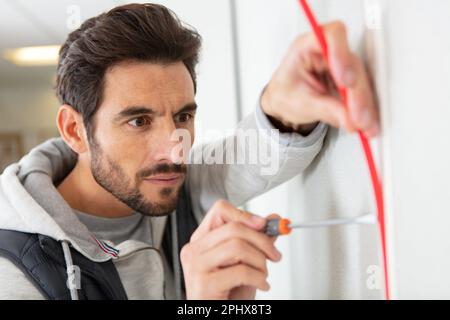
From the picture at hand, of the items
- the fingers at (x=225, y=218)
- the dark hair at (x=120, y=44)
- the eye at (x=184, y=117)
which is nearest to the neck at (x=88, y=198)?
the dark hair at (x=120, y=44)

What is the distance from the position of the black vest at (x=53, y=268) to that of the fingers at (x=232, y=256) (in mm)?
228

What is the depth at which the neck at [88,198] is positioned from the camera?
0.76m

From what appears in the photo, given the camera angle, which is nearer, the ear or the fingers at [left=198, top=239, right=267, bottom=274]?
the fingers at [left=198, top=239, right=267, bottom=274]

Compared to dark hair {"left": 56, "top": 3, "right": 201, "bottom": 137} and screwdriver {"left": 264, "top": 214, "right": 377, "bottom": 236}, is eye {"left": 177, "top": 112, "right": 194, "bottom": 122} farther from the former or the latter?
screwdriver {"left": 264, "top": 214, "right": 377, "bottom": 236}

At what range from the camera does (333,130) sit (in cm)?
50

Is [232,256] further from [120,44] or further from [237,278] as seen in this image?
[120,44]

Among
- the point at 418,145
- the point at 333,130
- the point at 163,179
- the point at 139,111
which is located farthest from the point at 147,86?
the point at 418,145

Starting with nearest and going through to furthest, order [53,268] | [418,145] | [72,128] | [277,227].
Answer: [418,145], [277,227], [53,268], [72,128]

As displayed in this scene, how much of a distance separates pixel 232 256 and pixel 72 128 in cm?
40

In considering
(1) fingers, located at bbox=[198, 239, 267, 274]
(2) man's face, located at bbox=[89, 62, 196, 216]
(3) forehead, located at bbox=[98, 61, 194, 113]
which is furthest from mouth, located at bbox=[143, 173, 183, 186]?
(1) fingers, located at bbox=[198, 239, 267, 274]

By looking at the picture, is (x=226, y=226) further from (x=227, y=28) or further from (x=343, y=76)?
(x=227, y=28)

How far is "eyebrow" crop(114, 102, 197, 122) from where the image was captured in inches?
23.5

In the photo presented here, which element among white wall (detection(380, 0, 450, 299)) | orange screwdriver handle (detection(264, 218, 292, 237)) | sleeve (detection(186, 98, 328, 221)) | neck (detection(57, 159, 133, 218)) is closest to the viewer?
white wall (detection(380, 0, 450, 299))

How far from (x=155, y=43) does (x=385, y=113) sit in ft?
1.24
